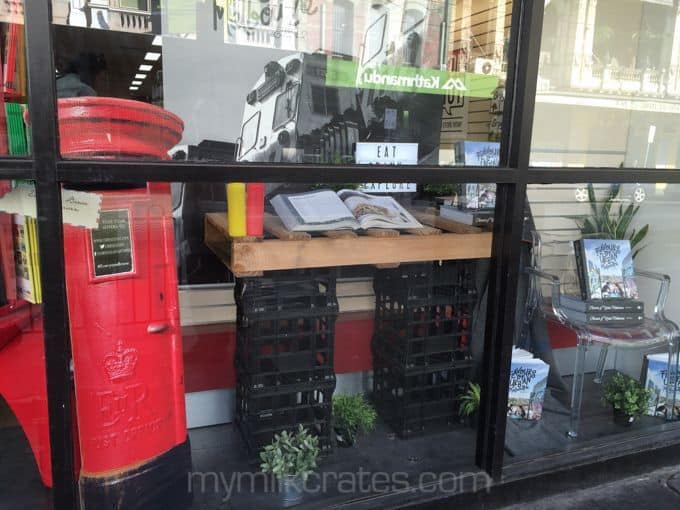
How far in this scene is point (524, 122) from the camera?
2.13 m

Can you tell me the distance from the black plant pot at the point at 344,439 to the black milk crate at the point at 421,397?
0.23m

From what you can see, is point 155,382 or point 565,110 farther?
point 565,110

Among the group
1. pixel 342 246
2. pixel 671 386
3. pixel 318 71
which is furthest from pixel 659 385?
pixel 318 71

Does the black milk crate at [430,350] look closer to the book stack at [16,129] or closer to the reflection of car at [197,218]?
the reflection of car at [197,218]

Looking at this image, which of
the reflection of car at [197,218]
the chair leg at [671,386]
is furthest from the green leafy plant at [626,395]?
the reflection of car at [197,218]

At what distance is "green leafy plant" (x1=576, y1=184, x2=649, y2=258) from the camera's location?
10.4 ft

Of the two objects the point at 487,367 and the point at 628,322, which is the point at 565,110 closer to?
the point at 628,322

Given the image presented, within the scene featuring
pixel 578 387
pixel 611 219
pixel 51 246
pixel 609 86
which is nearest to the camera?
pixel 51 246

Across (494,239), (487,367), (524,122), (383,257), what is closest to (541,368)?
(487,367)

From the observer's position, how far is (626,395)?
276 centimetres

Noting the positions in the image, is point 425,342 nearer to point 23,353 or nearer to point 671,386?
point 671,386

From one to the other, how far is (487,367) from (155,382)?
4.28ft

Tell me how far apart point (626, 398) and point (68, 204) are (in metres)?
2.61

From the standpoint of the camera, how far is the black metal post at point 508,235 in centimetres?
209
